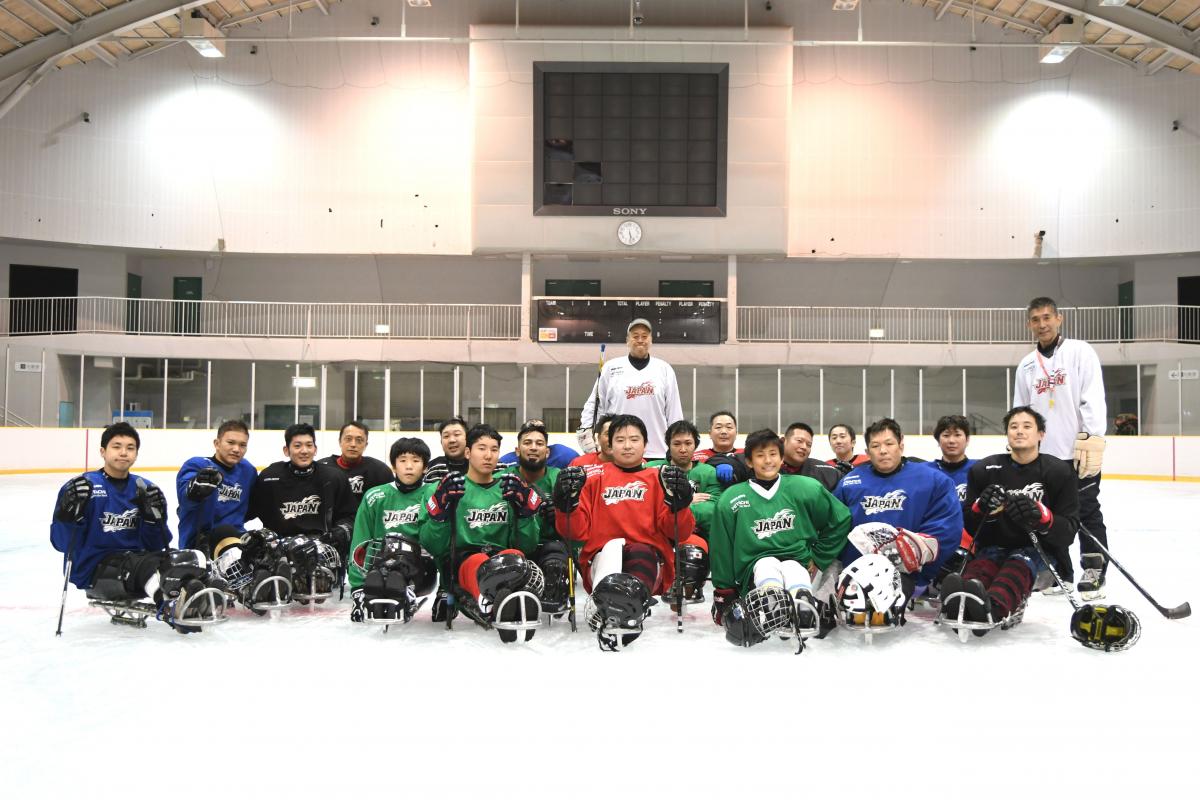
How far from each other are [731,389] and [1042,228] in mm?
8456

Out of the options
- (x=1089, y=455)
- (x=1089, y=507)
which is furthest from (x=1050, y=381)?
(x=1089, y=507)

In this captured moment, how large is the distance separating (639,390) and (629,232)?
14113 millimetres

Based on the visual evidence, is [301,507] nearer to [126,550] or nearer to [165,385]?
[126,550]

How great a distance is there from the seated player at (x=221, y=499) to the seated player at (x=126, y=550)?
394 mm

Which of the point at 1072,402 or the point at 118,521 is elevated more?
the point at 1072,402

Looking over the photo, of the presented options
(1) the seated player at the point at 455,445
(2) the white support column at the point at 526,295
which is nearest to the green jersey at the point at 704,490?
(1) the seated player at the point at 455,445

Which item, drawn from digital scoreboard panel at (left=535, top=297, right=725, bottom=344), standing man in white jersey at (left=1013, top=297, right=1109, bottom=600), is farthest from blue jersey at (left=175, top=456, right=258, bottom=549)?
digital scoreboard panel at (left=535, top=297, right=725, bottom=344)

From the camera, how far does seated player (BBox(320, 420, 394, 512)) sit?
5750 millimetres

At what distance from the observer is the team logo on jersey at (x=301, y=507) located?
5516mm

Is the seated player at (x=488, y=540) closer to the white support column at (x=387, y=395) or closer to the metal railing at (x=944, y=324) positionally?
the white support column at (x=387, y=395)

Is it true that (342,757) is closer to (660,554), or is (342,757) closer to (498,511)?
(498,511)

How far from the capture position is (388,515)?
4770mm

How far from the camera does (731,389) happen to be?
68.3 feet

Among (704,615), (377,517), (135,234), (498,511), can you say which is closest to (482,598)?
(498,511)
